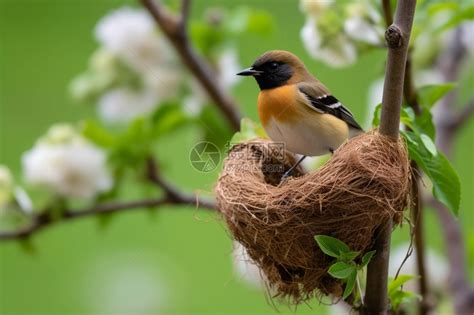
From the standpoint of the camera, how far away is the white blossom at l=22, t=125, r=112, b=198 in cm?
212

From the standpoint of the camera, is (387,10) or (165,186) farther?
(165,186)

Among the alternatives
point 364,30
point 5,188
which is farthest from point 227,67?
point 364,30

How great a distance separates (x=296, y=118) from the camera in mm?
1552

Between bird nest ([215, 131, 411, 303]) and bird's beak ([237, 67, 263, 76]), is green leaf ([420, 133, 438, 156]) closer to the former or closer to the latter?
bird nest ([215, 131, 411, 303])

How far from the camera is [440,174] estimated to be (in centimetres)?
138

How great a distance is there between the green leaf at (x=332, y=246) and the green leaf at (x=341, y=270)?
21 millimetres

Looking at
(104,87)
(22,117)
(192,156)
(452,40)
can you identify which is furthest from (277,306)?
(22,117)

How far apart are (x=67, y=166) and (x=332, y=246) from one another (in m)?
1.03

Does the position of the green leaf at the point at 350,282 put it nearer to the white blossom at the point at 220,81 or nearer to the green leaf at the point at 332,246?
the green leaf at the point at 332,246

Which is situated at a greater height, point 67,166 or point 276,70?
point 276,70

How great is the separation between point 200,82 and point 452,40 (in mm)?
799

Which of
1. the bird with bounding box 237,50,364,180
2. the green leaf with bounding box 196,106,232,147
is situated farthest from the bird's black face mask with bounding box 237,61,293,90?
the green leaf with bounding box 196,106,232,147

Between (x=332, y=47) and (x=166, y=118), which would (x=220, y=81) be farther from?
(x=332, y=47)

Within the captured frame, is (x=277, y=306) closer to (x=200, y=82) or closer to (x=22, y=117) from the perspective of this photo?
(x=200, y=82)
